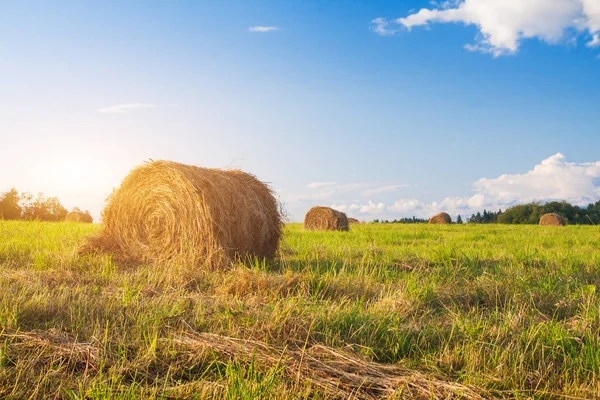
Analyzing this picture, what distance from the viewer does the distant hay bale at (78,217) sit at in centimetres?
2477

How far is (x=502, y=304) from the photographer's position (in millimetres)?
5402

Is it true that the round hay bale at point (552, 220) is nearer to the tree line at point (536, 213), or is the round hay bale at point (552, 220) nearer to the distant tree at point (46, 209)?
the tree line at point (536, 213)

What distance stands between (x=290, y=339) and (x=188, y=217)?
4.23 m

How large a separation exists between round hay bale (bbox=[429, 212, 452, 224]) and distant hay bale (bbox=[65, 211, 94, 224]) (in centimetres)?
1814

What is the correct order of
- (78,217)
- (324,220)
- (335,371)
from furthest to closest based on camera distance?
(78,217) < (324,220) < (335,371)

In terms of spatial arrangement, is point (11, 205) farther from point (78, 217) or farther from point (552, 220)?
point (552, 220)

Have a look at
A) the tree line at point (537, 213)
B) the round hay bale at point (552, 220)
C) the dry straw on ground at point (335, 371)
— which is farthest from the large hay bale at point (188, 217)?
the tree line at point (537, 213)

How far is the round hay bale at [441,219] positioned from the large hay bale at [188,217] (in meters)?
21.4

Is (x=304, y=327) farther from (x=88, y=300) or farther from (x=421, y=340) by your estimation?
(x=88, y=300)

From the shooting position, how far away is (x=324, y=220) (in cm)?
1770

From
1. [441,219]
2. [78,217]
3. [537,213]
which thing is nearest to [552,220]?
[441,219]

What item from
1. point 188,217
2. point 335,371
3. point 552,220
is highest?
point 552,220

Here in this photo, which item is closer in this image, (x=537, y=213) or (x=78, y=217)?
(x=78, y=217)

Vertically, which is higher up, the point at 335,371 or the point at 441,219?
the point at 441,219
